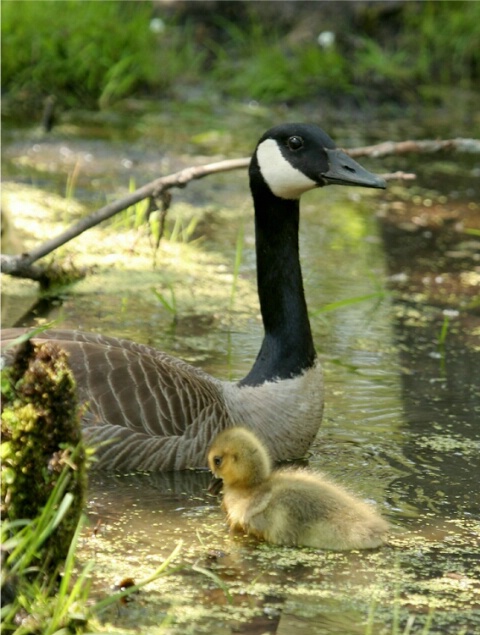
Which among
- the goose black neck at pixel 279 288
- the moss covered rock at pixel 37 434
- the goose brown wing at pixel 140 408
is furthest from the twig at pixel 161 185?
the moss covered rock at pixel 37 434

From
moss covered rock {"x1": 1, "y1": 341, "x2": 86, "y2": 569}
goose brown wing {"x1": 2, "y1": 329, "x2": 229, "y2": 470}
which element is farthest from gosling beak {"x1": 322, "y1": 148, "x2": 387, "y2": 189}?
moss covered rock {"x1": 1, "y1": 341, "x2": 86, "y2": 569}

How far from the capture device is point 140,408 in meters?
6.13

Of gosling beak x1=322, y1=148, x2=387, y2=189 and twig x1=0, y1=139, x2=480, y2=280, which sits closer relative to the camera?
gosling beak x1=322, y1=148, x2=387, y2=189

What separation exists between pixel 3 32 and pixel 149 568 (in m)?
10.2

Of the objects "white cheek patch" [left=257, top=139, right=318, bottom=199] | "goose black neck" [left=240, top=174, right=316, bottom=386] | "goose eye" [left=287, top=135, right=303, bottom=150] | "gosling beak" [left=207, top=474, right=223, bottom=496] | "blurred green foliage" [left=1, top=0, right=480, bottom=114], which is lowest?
"gosling beak" [left=207, top=474, right=223, bottom=496]

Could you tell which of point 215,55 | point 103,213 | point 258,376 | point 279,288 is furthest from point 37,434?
point 215,55

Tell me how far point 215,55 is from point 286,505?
1307cm

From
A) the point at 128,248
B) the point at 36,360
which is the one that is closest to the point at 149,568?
the point at 36,360

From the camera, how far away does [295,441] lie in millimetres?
6418

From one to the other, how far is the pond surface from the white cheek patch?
3.92ft

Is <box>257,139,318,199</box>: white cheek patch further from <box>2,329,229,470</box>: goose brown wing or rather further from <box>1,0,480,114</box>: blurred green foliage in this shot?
<box>1,0,480,114</box>: blurred green foliage

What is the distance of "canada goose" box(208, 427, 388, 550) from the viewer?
515 centimetres

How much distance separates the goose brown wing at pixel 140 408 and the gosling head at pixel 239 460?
0.76m

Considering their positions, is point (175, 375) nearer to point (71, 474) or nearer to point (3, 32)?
point (71, 474)
